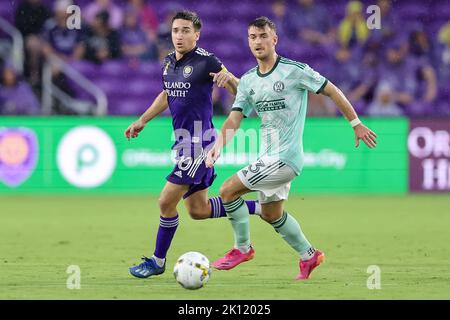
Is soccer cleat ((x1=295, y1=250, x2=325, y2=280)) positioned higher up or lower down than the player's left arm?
lower down

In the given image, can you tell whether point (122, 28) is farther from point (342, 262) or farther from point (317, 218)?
point (342, 262)

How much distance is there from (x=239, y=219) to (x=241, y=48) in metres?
11.0

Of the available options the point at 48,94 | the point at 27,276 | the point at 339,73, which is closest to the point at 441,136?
the point at 339,73

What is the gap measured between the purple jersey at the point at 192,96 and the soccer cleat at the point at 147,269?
90 centimetres

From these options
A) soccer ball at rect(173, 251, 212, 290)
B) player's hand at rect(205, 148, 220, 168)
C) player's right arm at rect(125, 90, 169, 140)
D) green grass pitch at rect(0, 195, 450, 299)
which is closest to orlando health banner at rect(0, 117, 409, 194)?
green grass pitch at rect(0, 195, 450, 299)

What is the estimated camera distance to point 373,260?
8.97 m

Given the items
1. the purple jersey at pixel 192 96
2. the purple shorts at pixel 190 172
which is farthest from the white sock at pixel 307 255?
the purple jersey at pixel 192 96

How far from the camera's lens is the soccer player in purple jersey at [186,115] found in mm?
7988

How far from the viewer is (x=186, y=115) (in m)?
8.04

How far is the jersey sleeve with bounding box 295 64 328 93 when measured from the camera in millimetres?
7570

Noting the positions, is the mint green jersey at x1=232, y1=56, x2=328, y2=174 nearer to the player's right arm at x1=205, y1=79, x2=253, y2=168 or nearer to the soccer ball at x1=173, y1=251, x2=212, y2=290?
the player's right arm at x1=205, y1=79, x2=253, y2=168

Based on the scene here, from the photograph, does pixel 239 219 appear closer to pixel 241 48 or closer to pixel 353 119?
pixel 353 119

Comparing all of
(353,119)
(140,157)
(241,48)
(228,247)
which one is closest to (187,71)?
(353,119)

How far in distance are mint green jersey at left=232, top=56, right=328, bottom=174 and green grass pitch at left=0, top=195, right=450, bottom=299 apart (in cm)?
102
